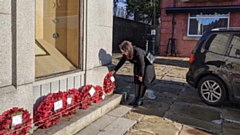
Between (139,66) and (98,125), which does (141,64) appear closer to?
(139,66)

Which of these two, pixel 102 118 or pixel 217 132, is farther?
pixel 102 118

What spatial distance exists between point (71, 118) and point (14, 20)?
1537mm

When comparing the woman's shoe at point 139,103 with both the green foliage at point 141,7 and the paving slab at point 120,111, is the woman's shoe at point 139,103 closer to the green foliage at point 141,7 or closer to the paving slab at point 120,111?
the paving slab at point 120,111

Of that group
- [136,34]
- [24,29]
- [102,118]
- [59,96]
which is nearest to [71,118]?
[59,96]

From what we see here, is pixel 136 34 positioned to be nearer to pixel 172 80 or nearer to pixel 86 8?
pixel 172 80

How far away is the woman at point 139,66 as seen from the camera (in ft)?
14.1

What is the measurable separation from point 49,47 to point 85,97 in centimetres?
100

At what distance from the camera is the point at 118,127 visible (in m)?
3.51

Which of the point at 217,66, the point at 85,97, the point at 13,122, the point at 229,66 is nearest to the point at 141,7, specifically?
the point at 217,66

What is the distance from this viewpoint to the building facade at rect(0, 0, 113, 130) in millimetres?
2496

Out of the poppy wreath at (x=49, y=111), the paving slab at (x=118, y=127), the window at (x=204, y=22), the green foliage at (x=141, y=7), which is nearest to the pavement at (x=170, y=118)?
the paving slab at (x=118, y=127)

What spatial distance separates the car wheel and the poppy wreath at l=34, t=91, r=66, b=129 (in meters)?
3.09

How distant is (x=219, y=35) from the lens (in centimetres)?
482

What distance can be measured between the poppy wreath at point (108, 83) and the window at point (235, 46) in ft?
7.86
